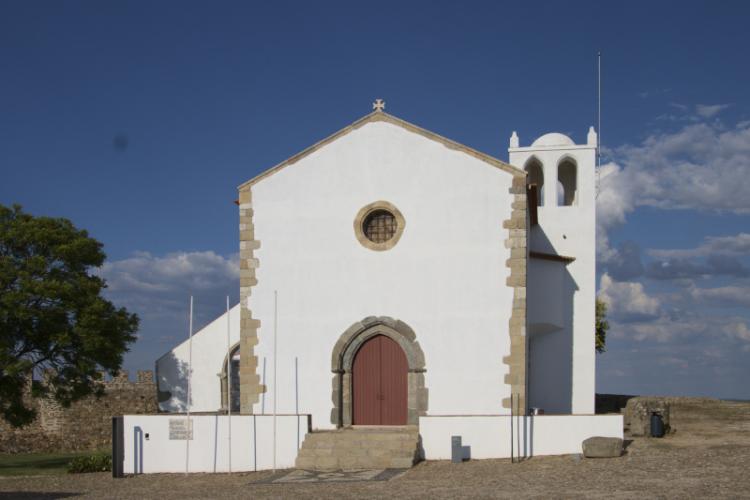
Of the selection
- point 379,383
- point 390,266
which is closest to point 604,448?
point 379,383

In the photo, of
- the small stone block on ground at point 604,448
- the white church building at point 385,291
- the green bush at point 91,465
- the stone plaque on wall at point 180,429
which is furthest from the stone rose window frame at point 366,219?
the green bush at point 91,465

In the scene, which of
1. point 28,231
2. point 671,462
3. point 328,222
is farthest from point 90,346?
point 671,462

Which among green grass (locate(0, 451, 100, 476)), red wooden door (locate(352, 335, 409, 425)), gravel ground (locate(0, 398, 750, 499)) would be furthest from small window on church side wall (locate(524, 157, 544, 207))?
green grass (locate(0, 451, 100, 476))

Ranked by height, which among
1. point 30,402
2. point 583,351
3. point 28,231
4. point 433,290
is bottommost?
point 30,402

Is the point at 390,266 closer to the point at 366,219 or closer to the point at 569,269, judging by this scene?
the point at 366,219

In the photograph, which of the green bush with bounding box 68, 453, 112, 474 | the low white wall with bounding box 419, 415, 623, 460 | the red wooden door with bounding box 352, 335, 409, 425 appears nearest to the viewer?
the low white wall with bounding box 419, 415, 623, 460

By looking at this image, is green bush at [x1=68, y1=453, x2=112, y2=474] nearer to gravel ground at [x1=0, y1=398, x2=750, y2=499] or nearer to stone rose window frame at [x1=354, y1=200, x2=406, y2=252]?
gravel ground at [x1=0, y1=398, x2=750, y2=499]

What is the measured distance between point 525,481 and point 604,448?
2.86 metres

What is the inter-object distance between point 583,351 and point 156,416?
449 inches

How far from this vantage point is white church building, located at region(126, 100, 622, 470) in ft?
57.0

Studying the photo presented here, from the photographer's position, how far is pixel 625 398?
25.6 m

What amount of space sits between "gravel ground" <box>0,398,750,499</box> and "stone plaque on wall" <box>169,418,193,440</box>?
2.79ft

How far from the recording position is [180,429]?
1697cm

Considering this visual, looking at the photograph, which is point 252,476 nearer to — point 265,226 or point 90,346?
point 265,226
